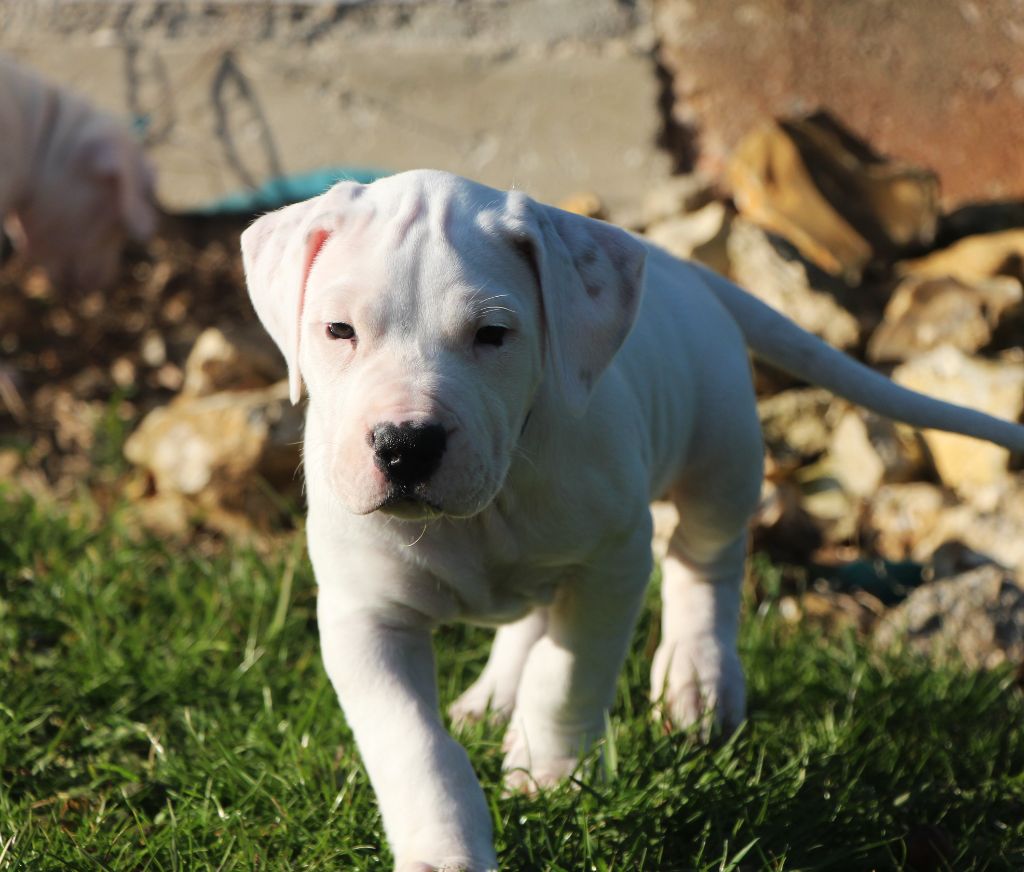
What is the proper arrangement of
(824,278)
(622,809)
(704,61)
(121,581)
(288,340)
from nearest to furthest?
(288,340), (622,809), (121,581), (824,278), (704,61)

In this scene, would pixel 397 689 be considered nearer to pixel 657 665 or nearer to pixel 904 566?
pixel 657 665

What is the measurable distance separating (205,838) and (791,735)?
141 centimetres

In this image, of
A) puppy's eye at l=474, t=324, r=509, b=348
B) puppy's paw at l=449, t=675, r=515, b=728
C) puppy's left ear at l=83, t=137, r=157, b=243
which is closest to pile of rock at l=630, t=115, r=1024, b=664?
puppy's paw at l=449, t=675, r=515, b=728

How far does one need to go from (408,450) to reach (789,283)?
3.54m

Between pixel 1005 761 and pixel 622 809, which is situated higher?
pixel 622 809

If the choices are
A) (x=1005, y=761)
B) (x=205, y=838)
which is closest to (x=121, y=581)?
(x=205, y=838)

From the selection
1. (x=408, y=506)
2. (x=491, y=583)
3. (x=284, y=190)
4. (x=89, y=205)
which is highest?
(x=408, y=506)

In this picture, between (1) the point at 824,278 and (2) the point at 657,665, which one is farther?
(1) the point at 824,278

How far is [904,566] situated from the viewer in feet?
14.4

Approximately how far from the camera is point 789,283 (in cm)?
541

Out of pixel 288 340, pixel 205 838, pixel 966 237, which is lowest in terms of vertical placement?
pixel 966 237

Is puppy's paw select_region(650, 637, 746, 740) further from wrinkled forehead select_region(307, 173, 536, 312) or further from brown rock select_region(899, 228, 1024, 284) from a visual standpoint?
brown rock select_region(899, 228, 1024, 284)

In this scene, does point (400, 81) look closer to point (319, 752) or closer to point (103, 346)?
point (103, 346)

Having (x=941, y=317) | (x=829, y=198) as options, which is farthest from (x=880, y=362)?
(x=829, y=198)
